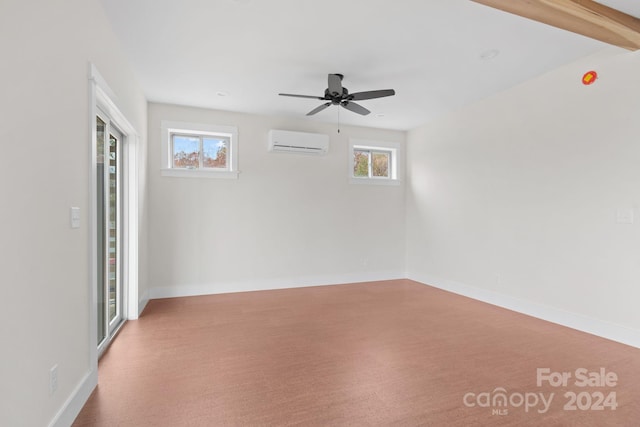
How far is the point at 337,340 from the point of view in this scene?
3.15 meters

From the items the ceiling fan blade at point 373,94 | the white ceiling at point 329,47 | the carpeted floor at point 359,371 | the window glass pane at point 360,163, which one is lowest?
the carpeted floor at point 359,371

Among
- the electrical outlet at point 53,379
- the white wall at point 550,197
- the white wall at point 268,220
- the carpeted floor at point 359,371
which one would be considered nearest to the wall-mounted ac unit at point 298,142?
the white wall at point 268,220

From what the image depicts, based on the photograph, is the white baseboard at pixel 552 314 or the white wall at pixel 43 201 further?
the white baseboard at pixel 552 314

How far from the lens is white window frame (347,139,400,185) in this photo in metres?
5.84

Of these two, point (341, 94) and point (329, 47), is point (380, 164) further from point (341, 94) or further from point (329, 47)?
point (329, 47)

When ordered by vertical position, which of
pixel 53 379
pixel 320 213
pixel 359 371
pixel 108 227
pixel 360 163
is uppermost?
pixel 360 163

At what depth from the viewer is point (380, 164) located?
6.21 m

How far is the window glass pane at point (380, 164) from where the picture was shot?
6152 mm

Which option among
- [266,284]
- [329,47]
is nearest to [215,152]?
[266,284]

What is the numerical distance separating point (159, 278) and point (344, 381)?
3430 mm

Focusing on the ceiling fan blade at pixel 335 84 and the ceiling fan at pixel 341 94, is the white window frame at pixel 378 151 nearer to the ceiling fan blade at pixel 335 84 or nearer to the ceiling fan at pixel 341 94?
the ceiling fan at pixel 341 94

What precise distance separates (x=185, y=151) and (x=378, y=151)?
3.41 metres

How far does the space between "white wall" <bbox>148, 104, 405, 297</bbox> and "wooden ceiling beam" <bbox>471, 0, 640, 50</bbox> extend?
3.51 m

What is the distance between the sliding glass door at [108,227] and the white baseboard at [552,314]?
4.54 metres
